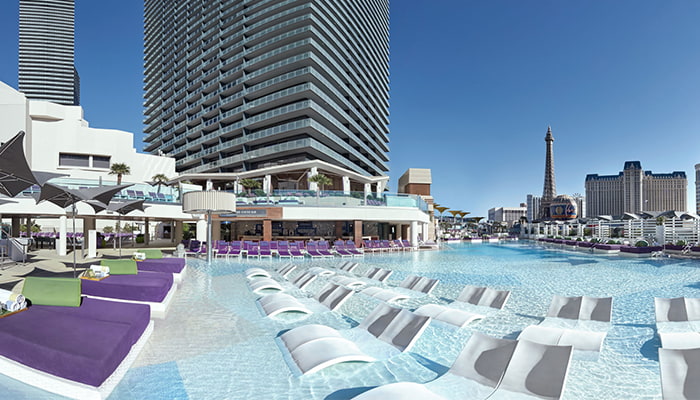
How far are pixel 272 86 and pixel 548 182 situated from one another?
9697cm

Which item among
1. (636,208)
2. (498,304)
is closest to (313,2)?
(498,304)

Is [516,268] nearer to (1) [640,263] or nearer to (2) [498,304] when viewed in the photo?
(1) [640,263]

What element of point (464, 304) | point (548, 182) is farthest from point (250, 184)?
point (548, 182)

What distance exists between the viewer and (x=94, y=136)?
42031 millimetres

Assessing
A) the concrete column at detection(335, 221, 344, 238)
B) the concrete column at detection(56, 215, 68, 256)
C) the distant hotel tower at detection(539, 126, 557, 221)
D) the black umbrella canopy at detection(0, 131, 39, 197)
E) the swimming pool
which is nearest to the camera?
the swimming pool

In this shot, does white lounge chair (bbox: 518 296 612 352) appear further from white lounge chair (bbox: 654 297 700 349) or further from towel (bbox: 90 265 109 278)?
towel (bbox: 90 265 109 278)

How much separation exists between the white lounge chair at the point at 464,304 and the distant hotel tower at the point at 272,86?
36351 mm

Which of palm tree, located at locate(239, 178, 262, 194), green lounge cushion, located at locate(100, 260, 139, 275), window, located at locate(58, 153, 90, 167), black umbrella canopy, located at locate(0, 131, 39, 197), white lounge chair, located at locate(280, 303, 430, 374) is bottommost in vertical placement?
white lounge chair, located at locate(280, 303, 430, 374)

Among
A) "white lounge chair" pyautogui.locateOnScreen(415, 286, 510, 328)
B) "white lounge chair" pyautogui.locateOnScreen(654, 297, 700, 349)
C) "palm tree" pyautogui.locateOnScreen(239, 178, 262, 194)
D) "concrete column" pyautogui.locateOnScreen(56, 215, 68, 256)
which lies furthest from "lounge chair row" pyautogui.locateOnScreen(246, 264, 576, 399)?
"palm tree" pyautogui.locateOnScreen(239, 178, 262, 194)

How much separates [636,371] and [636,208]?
167 metres

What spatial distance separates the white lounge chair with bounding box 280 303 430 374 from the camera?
492 centimetres

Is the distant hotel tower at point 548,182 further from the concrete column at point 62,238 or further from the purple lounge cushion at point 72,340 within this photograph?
the purple lounge cushion at point 72,340

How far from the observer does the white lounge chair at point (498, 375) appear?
3.82m

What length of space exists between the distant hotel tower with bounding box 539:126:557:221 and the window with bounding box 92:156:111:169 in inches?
4357
